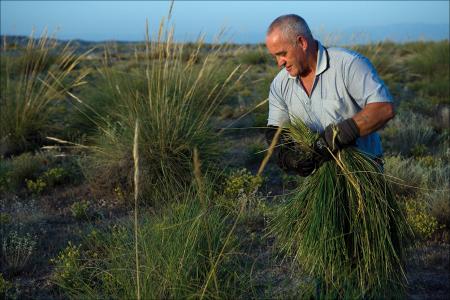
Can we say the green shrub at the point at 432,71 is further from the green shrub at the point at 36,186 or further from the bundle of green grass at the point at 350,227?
the bundle of green grass at the point at 350,227

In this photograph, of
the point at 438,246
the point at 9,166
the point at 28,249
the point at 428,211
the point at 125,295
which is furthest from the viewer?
the point at 9,166

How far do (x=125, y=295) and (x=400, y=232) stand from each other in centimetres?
134

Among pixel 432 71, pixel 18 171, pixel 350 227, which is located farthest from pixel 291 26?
pixel 432 71

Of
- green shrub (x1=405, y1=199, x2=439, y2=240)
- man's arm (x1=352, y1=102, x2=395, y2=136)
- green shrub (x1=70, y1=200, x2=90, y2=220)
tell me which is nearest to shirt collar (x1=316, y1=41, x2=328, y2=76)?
man's arm (x1=352, y1=102, x2=395, y2=136)

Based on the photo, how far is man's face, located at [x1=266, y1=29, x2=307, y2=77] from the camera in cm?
273

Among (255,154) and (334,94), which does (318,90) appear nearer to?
(334,94)

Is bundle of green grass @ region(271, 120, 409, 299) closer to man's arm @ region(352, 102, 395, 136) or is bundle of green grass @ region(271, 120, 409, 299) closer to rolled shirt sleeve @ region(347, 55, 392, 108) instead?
man's arm @ region(352, 102, 395, 136)

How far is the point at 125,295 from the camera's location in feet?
7.67

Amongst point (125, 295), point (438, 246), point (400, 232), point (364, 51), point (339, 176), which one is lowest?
point (438, 246)

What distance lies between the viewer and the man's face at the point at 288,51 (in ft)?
8.96

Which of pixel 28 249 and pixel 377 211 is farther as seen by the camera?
pixel 28 249

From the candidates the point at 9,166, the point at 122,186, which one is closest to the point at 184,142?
the point at 122,186

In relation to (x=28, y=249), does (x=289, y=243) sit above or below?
above

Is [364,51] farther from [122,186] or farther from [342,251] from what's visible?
[342,251]
